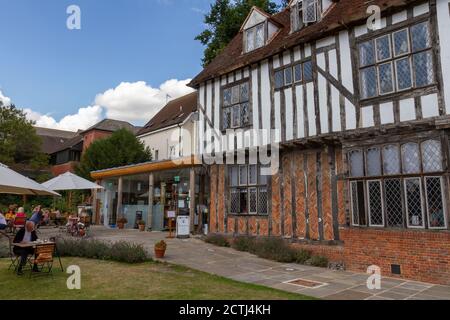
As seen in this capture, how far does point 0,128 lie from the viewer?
30.8m

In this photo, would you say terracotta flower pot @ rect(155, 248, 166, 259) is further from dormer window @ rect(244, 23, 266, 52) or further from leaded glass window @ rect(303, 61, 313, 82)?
dormer window @ rect(244, 23, 266, 52)

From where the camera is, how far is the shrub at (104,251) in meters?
8.80

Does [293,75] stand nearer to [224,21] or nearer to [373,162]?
[373,162]

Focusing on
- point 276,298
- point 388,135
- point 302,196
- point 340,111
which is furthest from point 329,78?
point 276,298

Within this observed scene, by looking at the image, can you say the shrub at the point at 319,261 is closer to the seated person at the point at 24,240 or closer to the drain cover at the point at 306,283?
the drain cover at the point at 306,283

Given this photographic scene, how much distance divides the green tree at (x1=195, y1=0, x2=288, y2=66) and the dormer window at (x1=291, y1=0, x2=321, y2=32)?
9598mm

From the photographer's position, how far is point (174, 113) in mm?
26422

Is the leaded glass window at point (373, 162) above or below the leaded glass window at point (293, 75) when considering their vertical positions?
below

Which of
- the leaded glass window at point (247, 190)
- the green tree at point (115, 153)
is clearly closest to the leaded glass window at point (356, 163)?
the leaded glass window at point (247, 190)

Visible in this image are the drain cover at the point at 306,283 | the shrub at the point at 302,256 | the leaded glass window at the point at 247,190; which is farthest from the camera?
the leaded glass window at the point at 247,190

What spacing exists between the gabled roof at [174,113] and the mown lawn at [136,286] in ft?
52.2

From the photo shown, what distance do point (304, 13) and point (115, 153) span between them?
19.6 metres

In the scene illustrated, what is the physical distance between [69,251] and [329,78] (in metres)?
8.80

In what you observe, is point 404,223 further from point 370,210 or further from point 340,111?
point 340,111
